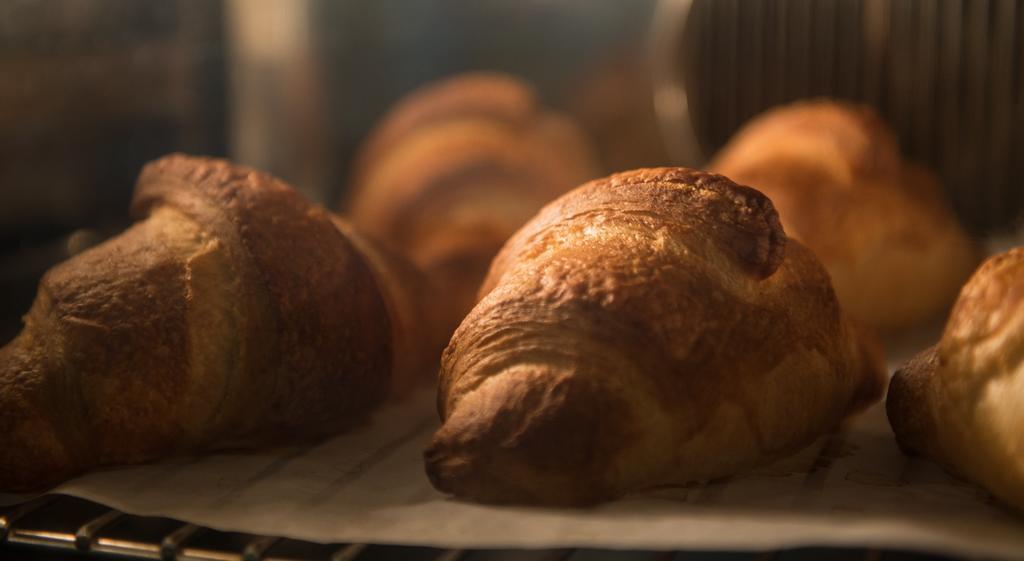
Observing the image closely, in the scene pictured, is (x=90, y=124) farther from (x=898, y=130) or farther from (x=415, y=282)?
(x=898, y=130)

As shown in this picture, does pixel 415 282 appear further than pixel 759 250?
Yes

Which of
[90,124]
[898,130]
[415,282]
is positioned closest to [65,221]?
[90,124]

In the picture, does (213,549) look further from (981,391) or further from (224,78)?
(224,78)

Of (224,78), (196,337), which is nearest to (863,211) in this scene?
(196,337)

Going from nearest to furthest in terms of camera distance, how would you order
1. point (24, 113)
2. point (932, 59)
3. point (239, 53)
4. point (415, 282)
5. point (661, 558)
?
point (661, 558), point (415, 282), point (24, 113), point (932, 59), point (239, 53)

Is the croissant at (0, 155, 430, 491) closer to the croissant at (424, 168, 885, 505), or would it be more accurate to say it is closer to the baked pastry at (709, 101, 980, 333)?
the croissant at (424, 168, 885, 505)

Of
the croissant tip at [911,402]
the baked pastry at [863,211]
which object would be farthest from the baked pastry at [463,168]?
the croissant tip at [911,402]
